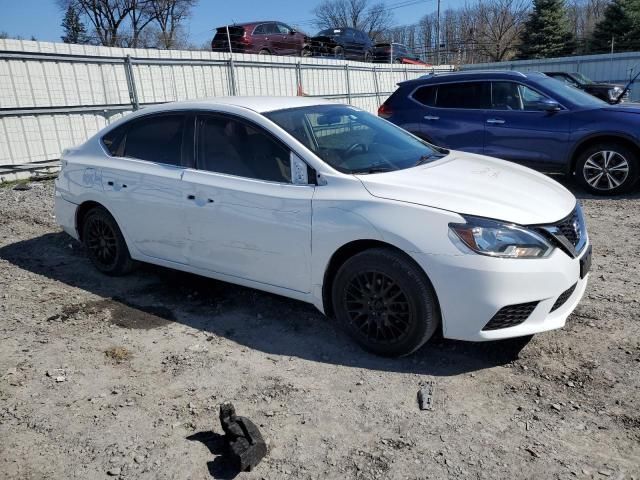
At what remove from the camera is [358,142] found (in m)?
4.07

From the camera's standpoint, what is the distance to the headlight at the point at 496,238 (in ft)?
9.98

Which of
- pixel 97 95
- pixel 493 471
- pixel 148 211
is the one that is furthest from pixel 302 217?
pixel 97 95

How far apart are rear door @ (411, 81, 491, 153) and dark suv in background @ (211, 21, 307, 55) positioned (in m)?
11.9

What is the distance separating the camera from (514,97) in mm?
7984

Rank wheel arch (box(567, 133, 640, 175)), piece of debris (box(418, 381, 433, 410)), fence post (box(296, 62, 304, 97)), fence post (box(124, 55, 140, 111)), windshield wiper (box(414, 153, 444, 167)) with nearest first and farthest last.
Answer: piece of debris (box(418, 381, 433, 410)) → windshield wiper (box(414, 153, 444, 167)) → wheel arch (box(567, 133, 640, 175)) → fence post (box(124, 55, 140, 111)) → fence post (box(296, 62, 304, 97))

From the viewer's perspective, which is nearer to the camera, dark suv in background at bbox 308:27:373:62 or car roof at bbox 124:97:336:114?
car roof at bbox 124:97:336:114

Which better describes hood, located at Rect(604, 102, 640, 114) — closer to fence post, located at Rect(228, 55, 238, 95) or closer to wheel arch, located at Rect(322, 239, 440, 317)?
wheel arch, located at Rect(322, 239, 440, 317)

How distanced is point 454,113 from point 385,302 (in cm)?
580

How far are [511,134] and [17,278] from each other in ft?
21.7

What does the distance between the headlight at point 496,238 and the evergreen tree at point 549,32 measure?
41391 mm

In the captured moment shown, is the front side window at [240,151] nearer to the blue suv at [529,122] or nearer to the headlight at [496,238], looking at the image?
the headlight at [496,238]

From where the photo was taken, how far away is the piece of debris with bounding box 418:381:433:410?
296 cm

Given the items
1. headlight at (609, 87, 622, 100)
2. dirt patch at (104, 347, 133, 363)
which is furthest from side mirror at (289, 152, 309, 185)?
headlight at (609, 87, 622, 100)

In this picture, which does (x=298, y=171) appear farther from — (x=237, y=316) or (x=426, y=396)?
(x=426, y=396)
